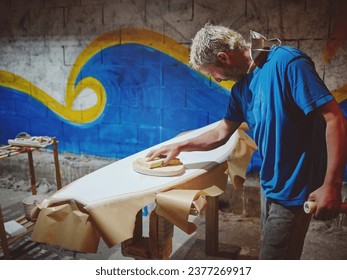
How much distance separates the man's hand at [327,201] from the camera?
4.45 ft

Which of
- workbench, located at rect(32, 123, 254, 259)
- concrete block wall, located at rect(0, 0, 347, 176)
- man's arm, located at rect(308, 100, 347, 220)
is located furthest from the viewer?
concrete block wall, located at rect(0, 0, 347, 176)

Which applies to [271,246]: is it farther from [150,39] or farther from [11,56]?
[11,56]

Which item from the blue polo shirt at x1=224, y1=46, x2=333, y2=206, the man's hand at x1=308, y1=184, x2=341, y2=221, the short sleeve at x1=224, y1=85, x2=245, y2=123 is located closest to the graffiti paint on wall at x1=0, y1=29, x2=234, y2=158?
the short sleeve at x1=224, y1=85, x2=245, y2=123

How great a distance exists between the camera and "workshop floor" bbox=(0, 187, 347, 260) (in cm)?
289

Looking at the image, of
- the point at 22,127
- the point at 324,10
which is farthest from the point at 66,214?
the point at 22,127

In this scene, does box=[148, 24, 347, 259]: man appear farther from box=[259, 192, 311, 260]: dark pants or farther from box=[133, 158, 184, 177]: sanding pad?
box=[133, 158, 184, 177]: sanding pad

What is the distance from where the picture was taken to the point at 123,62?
3.96 meters

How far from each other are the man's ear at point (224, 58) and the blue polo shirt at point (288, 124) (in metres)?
0.15

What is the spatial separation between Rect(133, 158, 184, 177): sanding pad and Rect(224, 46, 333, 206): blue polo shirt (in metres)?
0.51

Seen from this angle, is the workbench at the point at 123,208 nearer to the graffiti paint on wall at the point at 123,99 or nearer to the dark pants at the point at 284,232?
the dark pants at the point at 284,232

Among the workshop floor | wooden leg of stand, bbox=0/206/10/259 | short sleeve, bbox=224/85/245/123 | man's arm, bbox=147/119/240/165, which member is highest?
short sleeve, bbox=224/85/245/123

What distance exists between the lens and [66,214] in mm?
1603

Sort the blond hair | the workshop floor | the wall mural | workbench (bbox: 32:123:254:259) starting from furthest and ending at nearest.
Result: the wall mural < the workshop floor < the blond hair < workbench (bbox: 32:123:254:259)

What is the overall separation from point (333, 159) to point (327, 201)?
0.58 feet
